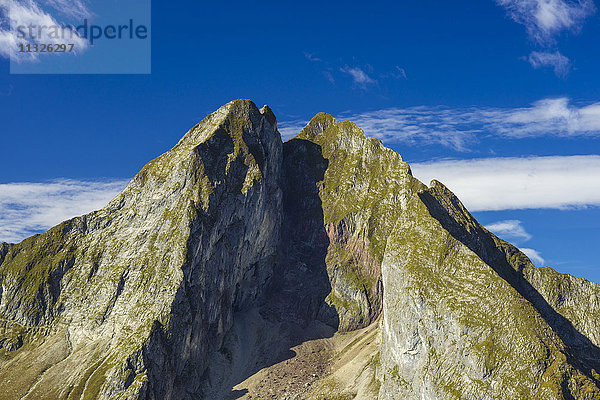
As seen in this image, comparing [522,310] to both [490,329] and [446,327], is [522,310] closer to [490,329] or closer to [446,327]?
[490,329]

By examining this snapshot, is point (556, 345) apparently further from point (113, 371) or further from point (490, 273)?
point (113, 371)

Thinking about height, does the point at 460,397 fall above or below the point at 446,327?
below

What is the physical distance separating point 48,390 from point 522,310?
515ft

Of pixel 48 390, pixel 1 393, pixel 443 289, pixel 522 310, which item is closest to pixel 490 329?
pixel 522 310

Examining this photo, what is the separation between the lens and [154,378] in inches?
7830

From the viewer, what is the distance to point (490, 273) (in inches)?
7598

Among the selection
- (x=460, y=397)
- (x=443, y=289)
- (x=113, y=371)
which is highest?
(x=443, y=289)

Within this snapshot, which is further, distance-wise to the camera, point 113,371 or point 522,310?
point 113,371

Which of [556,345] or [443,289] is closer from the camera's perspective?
[556,345]

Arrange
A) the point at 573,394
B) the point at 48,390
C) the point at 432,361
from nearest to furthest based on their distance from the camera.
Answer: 1. the point at 573,394
2. the point at 432,361
3. the point at 48,390

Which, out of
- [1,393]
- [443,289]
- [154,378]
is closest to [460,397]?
[443,289]

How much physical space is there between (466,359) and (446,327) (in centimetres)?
1336

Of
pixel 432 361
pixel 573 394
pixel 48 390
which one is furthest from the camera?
pixel 48 390

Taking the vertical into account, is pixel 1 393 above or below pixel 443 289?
below
